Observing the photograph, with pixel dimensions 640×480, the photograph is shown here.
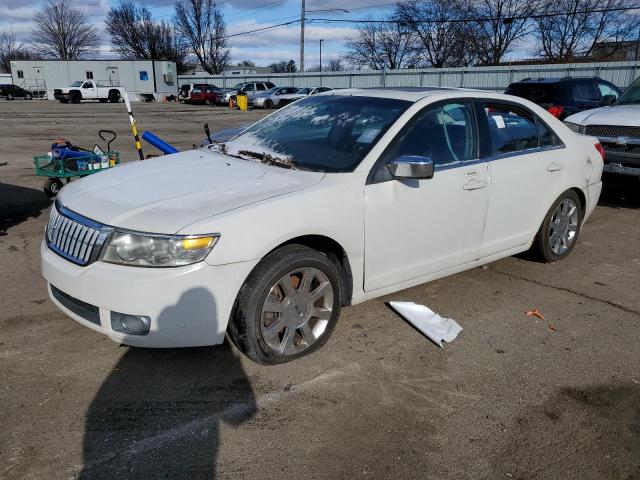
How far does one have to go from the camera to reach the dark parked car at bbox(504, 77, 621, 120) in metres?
10.5

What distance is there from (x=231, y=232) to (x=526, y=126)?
3058 mm

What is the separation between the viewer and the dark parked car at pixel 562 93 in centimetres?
1052

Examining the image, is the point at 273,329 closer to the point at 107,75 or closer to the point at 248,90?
the point at 248,90

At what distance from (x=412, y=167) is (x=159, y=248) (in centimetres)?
162

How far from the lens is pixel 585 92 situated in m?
11.0

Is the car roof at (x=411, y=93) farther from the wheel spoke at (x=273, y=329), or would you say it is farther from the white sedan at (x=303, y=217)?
the wheel spoke at (x=273, y=329)

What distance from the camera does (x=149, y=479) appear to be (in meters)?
2.40

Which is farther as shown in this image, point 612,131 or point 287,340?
point 612,131

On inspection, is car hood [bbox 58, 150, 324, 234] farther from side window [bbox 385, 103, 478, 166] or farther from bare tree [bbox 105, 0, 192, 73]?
bare tree [bbox 105, 0, 192, 73]

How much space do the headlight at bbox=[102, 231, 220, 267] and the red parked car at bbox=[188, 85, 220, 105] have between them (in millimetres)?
40366

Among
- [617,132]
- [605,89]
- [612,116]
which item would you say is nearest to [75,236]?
[617,132]

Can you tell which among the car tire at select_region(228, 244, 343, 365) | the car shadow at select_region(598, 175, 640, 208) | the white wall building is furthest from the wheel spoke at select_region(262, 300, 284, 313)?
the white wall building

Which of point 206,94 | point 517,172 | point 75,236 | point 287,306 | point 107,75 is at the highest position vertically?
point 107,75

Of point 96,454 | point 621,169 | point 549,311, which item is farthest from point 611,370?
point 621,169
